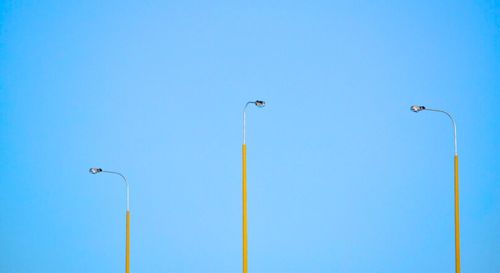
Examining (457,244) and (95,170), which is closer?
(457,244)

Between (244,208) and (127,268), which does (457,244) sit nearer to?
→ (244,208)

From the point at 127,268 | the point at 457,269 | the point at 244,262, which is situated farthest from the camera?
the point at 127,268

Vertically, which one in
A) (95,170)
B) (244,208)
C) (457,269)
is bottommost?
(457,269)

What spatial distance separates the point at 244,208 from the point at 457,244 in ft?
22.5

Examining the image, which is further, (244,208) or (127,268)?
(127,268)

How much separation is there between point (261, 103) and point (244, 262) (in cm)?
416

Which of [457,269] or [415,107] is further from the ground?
[415,107]

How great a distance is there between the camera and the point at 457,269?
2170cm

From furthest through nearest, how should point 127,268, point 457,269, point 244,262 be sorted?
point 127,268
point 457,269
point 244,262

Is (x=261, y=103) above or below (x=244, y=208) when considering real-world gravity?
above

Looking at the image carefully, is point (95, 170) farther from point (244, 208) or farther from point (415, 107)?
point (415, 107)

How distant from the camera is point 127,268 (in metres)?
26.2

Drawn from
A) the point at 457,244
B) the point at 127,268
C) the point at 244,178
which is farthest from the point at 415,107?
the point at 127,268

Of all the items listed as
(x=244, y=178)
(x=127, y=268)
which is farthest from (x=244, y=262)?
(x=127, y=268)
